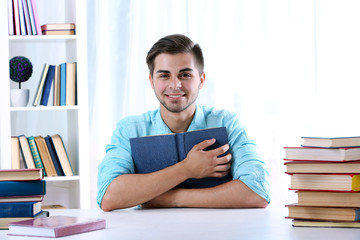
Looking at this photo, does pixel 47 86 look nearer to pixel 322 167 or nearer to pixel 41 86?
pixel 41 86

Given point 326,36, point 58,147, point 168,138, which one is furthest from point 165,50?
point 326,36

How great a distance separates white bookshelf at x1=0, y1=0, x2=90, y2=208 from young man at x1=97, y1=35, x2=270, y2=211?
0.92 metres

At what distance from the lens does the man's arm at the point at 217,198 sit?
1.94 meters

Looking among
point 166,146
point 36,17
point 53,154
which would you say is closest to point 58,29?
point 36,17

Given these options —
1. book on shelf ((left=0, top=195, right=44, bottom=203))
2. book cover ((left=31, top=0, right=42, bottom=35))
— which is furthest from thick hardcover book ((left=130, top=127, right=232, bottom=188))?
book cover ((left=31, top=0, right=42, bottom=35))

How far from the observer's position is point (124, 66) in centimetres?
354

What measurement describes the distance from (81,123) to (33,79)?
51 cm

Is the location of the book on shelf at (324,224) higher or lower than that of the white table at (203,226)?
higher

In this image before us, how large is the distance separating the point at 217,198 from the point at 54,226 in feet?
2.29

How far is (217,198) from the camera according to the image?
1951 mm

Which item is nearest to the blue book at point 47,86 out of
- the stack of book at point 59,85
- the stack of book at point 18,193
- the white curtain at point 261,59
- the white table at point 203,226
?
the stack of book at point 59,85

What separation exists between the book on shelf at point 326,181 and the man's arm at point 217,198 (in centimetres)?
47

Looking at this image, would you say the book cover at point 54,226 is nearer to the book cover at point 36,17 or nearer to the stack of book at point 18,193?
the stack of book at point 18,193

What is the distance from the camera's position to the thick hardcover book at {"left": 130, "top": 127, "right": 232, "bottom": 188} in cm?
202
